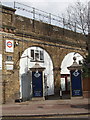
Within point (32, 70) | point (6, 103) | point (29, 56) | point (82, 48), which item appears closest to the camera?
point (6, 103)

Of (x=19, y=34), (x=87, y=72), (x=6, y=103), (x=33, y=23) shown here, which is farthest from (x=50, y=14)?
(x=6, y=103)

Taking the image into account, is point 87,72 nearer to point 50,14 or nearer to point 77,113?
point 77,113

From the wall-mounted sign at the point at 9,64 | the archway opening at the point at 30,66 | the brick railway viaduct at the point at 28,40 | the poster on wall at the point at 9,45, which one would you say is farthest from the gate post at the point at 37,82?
the poster on wall at the point at 9,45

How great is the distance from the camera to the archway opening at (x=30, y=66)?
61.4 ft

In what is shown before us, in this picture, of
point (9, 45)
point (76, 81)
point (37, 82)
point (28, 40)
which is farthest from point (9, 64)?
point (76, 81)

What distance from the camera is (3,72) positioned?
55.9 ft

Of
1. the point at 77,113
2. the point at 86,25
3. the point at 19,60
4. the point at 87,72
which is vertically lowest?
the point at 77,113

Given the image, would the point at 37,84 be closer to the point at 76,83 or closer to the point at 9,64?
the point at 9,64

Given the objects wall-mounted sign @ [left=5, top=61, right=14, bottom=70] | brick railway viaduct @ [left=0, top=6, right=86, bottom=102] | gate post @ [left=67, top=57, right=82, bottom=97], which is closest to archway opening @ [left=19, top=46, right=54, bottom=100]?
brick railway viaduct @ [left=0, top=6, right=86, bottom=102]

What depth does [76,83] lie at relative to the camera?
1850 cm

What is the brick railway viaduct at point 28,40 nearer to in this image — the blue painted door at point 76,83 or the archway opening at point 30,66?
the archway opening at point 30,66

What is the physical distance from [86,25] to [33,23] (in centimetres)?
730

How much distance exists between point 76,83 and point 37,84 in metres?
3.78

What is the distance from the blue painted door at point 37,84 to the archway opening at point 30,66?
3.64 feet
